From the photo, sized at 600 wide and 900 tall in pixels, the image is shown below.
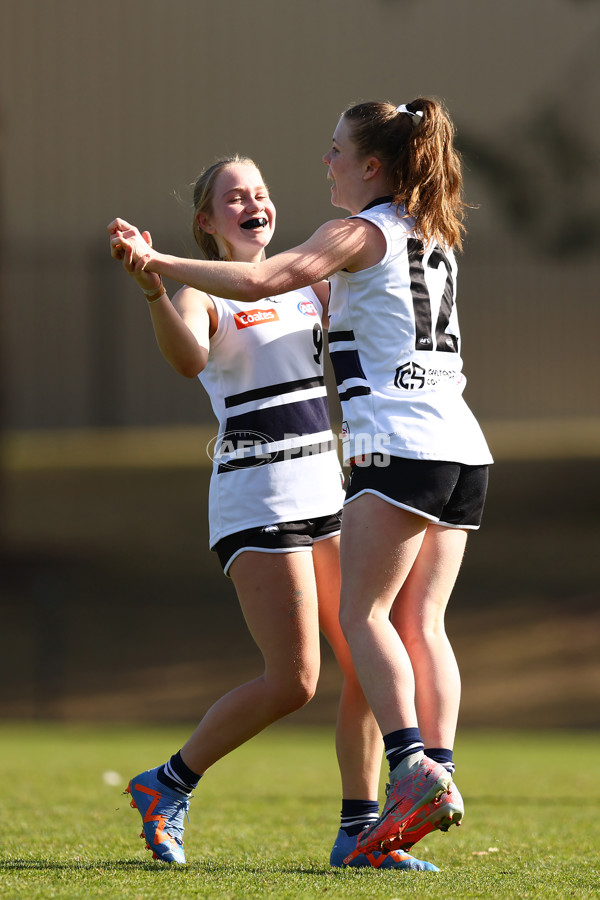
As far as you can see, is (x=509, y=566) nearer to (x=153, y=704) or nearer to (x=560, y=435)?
(x=560, y=435)

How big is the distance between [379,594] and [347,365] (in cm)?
64

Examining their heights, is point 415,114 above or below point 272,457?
above

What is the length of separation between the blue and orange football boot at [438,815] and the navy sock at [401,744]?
0.14 meters

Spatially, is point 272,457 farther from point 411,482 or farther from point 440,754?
point 440,754

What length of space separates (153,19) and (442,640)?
17638mm

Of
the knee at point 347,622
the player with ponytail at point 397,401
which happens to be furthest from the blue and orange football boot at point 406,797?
the knee at point 347,622

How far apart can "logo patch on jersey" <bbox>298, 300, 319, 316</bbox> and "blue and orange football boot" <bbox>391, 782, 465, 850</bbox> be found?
165 cm

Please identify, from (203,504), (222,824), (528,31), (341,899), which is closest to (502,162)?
(528,31)

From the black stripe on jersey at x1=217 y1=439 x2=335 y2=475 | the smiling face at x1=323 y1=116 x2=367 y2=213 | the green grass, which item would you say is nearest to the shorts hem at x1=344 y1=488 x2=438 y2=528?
the black stripe on jersey at x1=217 y1=439 x2=335 y2=475

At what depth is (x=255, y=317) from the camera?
3832 millimetres

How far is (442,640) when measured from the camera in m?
3.38

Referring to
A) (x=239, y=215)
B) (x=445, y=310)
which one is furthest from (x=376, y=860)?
(x=239, y=215)

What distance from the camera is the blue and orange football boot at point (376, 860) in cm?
336

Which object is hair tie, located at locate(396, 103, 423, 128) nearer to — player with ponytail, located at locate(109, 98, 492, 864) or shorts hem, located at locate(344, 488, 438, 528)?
player with ponytail, located at locate(109, 98, 492, 864)
